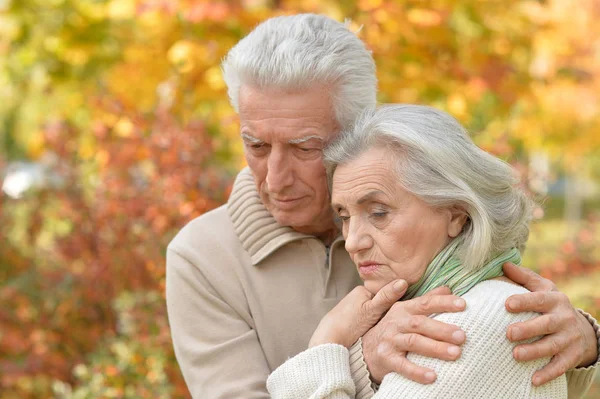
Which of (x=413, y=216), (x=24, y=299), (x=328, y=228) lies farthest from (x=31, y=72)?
(x=413, y=216)

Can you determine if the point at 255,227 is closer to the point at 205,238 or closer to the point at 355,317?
the point at 205,238

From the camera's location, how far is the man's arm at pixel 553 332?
222cm

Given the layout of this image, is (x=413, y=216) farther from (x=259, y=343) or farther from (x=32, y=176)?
(x=32, y=176)

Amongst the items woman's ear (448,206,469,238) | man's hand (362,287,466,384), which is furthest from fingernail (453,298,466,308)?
woman's ear (448,206,469,238)

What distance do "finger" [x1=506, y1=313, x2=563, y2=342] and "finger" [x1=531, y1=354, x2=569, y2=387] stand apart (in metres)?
0.08

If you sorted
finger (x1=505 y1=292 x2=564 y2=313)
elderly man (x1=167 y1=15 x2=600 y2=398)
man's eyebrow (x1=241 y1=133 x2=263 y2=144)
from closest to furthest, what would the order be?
finger (x1=505 y1=292 x2=564 y2=313) < elderly man (x1=167 y1=15 x2=600 y2=398) < man's eyebrow (x1=241 y1=133 x2=263 y2=144)

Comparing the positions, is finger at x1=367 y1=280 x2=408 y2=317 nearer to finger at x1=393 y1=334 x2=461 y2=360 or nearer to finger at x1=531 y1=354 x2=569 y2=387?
finger at x1=393 y1=334 x2=461 y2=360

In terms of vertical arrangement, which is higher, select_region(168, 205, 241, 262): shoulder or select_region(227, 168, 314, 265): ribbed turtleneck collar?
select_region(227, 168, 314, 265): ribbed turtleneck collar

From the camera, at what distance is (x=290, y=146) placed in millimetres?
A: 2602

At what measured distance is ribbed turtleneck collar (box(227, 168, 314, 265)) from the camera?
8.91 feet

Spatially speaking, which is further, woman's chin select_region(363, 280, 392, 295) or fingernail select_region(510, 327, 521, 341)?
woman's chin select_region(363, 280, 392, 295)

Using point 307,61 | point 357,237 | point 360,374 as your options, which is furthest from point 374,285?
point 307,61

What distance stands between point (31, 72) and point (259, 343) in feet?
20.0

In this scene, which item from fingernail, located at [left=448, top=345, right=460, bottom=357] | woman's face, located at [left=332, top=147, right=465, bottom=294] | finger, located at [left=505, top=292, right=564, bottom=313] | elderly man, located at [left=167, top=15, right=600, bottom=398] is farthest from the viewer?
elderly man, located at [left=167, top=15, right=600, bottom=398]
